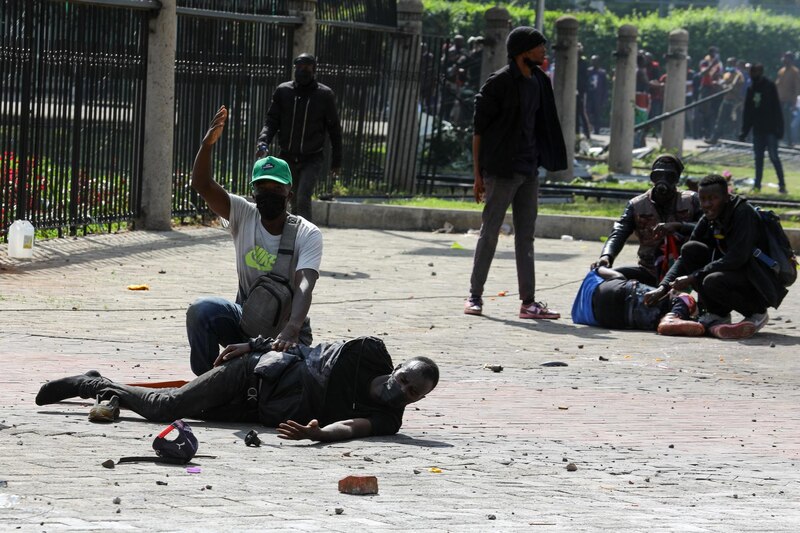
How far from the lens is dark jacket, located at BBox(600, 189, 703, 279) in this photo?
1105 centimetres

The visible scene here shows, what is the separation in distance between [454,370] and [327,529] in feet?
13.2

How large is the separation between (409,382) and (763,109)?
1845 centimetres

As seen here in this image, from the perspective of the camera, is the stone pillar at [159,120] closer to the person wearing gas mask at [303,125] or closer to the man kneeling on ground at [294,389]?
the person wearing gas mask at [303,125]

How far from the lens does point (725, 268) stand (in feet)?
34.5

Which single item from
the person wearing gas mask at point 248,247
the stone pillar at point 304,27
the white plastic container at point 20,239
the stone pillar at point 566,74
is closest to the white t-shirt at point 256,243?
the person wearing gas mask at point 248,247

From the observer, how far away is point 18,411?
6.96 meters

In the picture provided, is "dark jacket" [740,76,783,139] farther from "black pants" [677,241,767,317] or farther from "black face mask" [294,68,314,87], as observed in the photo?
"black pants" [677,241,767,317]

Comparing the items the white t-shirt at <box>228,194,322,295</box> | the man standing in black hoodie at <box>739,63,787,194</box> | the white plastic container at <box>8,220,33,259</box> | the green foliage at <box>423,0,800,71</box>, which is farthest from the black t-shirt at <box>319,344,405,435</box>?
the green foliage at <box>423,0,800,71</box>

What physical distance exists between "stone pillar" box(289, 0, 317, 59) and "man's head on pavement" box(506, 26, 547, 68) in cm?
681

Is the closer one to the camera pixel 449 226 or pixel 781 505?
pixel 781 505

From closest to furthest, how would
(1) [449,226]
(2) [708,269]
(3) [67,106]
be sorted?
1. (2) [708,269]
2. (3) [67,106]
3. (1) [449,226]

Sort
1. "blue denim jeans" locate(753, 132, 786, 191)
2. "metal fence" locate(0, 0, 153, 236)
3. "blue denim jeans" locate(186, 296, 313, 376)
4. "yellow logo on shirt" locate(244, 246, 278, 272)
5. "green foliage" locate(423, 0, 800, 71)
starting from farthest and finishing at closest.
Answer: "green foliage" locate(423, 0, 800, 71), "blue denim jeans" locate(753, 132, 786, 191), "metal fence" locate(0, 0, 153, 236), "yellow logo on shirt" locate(244, 246, 278, 272), "blue denim jeans" locate(186, 296, 313, 376)

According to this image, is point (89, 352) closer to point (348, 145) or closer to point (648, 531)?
point (648, 531)

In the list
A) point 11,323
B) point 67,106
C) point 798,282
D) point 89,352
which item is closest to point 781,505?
point 89,352
